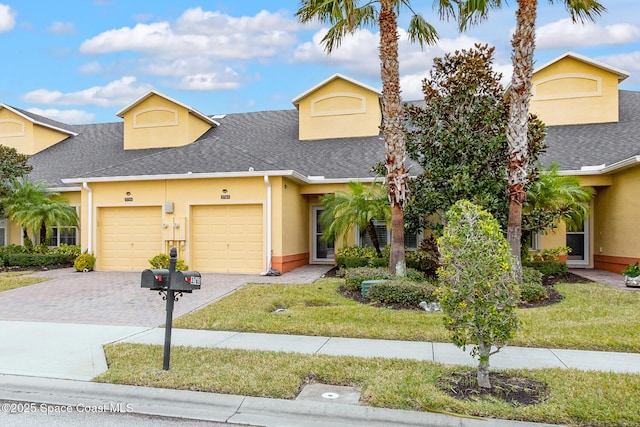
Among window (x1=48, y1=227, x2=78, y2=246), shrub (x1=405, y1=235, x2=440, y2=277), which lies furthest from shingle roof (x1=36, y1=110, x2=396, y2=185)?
shrub (x1=405, y1=235, x2=440, y2=277)

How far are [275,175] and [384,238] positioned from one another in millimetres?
4991

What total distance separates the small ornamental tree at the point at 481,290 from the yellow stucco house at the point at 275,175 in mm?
9851

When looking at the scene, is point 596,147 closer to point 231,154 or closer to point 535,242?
point 535,242

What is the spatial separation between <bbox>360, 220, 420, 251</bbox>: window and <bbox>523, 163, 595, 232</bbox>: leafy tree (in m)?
4.58

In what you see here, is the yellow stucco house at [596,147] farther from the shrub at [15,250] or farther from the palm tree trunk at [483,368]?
the shrub at [15,250]

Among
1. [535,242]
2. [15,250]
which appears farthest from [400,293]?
[15,250]

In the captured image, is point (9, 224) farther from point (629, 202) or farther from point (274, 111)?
point (629, 202)

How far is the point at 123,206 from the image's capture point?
51.8 feet

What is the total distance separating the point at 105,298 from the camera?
10.9 meters

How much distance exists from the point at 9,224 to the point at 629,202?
22442 mm

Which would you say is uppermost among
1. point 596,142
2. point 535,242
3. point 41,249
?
point 596,142

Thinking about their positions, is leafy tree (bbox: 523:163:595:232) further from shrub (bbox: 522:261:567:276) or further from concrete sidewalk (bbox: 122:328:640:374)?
concrete sidewalk (bbox: 122:328:640:374)

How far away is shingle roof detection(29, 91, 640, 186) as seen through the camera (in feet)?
51.1

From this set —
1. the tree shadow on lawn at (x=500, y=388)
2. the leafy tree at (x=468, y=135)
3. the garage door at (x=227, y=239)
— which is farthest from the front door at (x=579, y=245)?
the tree shadow on lawn at (x=500, y=388)
